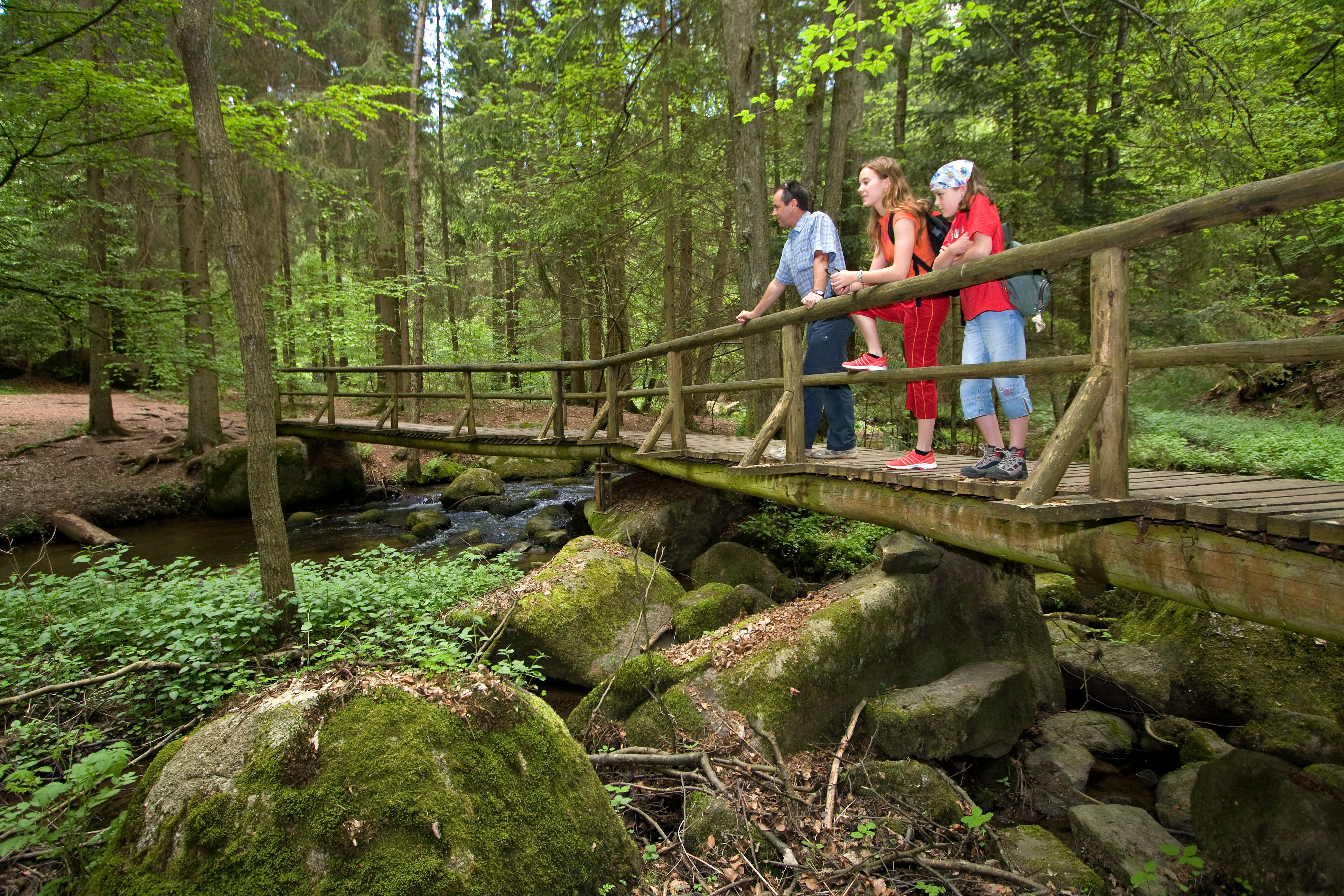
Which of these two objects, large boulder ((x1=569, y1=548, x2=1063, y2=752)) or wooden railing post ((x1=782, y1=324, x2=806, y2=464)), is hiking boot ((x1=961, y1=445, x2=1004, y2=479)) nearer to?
large boulder ((x1=569, y1=548, x2=1063, y2=752))

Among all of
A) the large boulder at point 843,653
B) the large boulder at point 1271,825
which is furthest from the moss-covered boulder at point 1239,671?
the large boulder at point 1271,825

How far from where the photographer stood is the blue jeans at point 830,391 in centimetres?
475

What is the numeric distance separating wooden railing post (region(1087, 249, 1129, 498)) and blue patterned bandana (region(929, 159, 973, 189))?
899 mm

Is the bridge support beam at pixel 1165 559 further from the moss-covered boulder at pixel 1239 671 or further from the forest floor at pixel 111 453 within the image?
the forest floor at pixel 111 453

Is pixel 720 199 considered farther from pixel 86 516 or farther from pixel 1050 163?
pixel 86 516

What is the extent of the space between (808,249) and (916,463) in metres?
1.62

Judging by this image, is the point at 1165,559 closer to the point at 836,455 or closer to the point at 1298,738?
the point at 1298,738

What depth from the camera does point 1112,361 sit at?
106 inches

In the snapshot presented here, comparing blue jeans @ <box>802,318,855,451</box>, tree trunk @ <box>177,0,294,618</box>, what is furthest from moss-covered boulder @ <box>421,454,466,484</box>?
blue jeans @ <box>802,318,855,451</box>

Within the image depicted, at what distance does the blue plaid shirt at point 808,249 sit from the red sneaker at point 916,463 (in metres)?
1.23

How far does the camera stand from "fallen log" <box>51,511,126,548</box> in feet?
31.9

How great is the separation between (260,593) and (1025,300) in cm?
518

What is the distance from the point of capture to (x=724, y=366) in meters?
15.0

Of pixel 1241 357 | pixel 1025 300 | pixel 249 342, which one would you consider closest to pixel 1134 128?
pixel 1025 300
